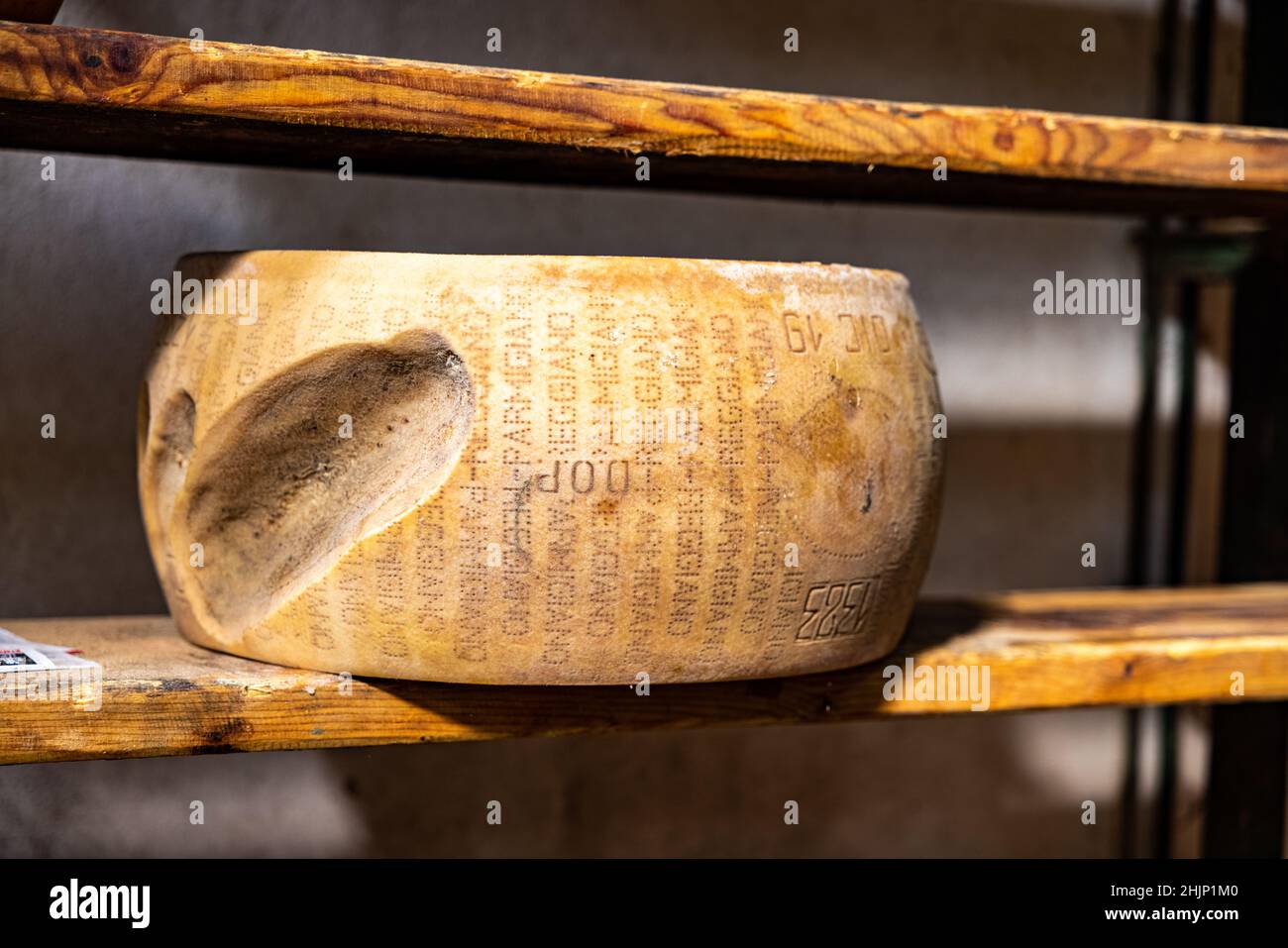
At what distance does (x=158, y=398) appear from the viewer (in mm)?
1081

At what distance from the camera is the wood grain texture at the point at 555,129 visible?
0.91 meters

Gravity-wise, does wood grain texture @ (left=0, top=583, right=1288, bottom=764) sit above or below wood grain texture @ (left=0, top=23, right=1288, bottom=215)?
below

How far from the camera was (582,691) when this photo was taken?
106cm

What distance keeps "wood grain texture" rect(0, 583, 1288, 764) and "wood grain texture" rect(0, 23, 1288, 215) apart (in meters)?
0.37

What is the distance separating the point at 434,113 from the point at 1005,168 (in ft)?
1.39

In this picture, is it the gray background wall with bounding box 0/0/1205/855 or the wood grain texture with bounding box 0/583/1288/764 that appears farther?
the gray background wall with bounding box 0/0/1205/855

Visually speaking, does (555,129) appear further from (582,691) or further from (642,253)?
(642,253)

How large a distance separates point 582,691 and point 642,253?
645 millimetres

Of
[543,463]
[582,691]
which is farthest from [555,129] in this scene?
[582,691]

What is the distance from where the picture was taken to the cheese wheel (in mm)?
937

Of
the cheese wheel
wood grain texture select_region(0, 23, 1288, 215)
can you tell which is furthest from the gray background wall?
the cheese wheel

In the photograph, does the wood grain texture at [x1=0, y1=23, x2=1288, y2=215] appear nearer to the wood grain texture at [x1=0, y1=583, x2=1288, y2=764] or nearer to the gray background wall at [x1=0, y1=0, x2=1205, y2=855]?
the gray background wall at [x1=0, y1=0, x2=1205, y2=855]

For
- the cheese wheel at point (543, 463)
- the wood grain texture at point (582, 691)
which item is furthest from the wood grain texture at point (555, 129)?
the wood grain texture at point (582, 691)
